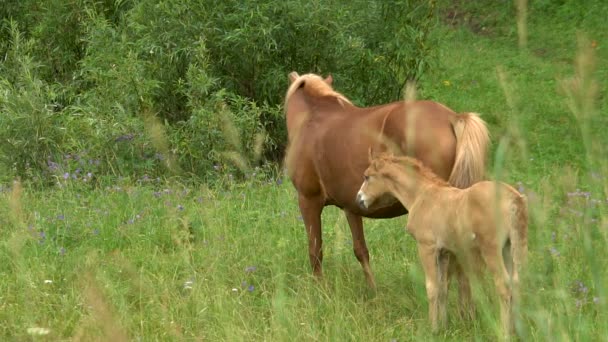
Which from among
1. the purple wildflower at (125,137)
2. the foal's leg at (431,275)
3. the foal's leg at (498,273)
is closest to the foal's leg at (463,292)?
the foal's leg at (431,275)

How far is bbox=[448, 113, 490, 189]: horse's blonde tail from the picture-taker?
477cm

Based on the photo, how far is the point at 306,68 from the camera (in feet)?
29.8

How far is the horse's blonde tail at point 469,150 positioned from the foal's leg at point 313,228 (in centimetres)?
106

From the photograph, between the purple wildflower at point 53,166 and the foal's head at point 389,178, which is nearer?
the foal's head at point 389,178

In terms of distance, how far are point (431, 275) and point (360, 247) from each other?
1.00 metres

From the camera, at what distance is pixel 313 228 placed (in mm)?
5672

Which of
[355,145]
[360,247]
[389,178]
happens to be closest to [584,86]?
[389,178]

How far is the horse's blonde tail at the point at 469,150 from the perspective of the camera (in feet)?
15.7

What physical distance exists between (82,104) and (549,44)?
28.4ft

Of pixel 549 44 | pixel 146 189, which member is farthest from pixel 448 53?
pixel 146 189

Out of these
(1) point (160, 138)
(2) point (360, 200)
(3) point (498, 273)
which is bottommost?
(3) point (498, 273)

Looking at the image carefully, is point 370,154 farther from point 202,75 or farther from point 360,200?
point 202,75

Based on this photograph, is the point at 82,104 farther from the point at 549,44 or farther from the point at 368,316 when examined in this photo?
the point at 549,44

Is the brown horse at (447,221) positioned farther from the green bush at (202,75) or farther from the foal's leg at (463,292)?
the green bush at (202,75)
